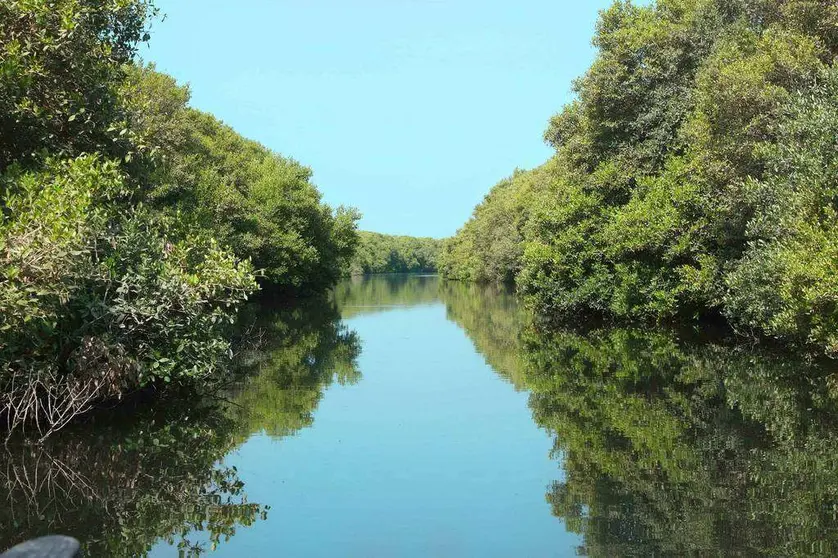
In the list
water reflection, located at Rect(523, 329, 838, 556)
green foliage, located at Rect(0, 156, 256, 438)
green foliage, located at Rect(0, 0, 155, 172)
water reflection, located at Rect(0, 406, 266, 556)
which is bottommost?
water reflection, located at Rect(0, 406, 266, 556)

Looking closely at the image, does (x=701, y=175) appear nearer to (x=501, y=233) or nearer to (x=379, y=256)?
(x=501, y=233)

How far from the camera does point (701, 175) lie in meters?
23.7

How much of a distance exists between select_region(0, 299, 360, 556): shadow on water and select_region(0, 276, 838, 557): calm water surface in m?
0.04

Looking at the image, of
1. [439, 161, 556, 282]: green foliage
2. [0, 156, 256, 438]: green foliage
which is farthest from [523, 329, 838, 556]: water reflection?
[439, 161, 556, 282]: green foliage

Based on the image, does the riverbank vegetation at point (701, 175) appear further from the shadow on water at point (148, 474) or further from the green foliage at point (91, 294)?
the green foliage at point (91, 294)

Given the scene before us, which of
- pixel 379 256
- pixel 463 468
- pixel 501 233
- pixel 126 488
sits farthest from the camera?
pixel 379 256

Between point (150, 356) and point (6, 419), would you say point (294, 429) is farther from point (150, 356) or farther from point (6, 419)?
point (6, 419)

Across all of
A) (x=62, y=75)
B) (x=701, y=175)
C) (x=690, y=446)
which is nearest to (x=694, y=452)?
(x=690, y=446)

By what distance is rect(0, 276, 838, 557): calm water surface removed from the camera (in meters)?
7.59

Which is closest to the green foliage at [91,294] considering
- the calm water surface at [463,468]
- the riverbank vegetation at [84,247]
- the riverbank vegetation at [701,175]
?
the riverbank vegetation at [84,247]

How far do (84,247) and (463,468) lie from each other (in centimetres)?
657

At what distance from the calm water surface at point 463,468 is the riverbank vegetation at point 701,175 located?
11.2 ft

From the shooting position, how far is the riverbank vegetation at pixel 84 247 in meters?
10.7

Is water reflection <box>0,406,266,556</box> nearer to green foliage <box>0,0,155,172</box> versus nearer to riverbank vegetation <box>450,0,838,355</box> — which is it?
green foliage <box>0,0,155,172</box>
